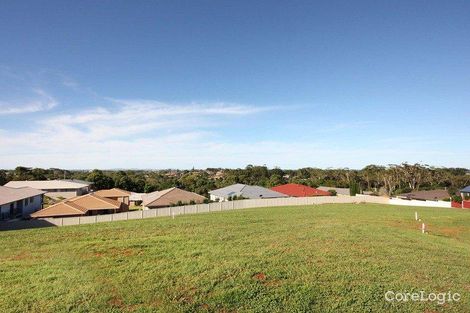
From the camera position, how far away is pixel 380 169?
101m

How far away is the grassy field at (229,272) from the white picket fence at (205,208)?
10699mm

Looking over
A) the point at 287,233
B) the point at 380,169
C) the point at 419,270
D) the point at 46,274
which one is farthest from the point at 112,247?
the point at 380,169

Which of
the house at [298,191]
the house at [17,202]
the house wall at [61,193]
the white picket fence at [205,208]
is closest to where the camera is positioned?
the white picket fence at [205,208]

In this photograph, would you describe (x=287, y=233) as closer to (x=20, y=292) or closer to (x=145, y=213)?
(x=20, y=292)

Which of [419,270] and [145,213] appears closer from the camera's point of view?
[419,270]

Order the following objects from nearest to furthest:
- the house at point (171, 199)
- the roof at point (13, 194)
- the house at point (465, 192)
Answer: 1. the roof at point (13, 194)
2. the house at point (171, 199)
3. the house at point (465, 192)

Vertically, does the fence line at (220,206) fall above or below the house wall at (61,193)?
below

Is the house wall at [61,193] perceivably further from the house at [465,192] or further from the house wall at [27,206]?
the house at [465,192]

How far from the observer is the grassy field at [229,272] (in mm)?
10484

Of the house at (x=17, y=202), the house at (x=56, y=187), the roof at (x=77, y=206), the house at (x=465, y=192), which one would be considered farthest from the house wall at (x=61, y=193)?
the house at (x=465, y=192)

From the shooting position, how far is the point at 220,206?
43688 millimetres

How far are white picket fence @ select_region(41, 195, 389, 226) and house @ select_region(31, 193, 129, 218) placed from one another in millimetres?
4715

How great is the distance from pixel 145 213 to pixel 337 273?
1091 inches

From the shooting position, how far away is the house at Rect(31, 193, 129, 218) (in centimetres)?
3578
